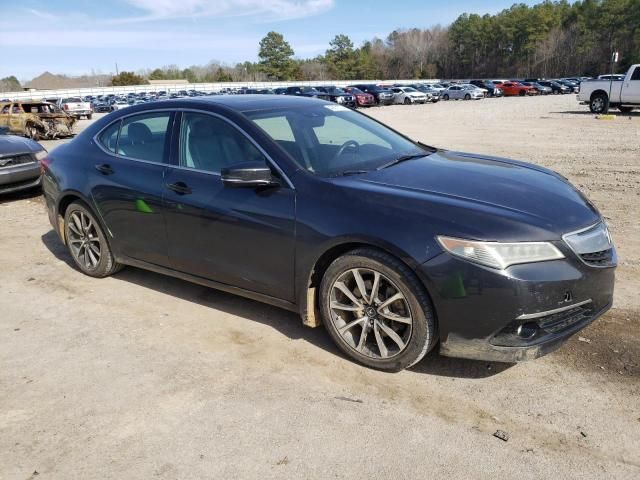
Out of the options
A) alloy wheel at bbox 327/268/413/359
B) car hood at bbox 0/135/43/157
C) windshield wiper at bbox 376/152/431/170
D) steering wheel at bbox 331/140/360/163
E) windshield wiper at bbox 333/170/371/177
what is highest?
steering wheel at bbox 331/140/360/163

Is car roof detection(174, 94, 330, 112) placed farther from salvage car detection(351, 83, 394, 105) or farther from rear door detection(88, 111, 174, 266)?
salvage car detection(351, 83, 394, 105)

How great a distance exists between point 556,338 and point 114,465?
2.43m

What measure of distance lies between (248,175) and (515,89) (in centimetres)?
5402

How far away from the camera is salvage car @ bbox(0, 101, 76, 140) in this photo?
2009 centimetres

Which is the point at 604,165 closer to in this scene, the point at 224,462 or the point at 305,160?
the point at 305,160

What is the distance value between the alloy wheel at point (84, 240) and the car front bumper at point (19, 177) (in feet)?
13.7

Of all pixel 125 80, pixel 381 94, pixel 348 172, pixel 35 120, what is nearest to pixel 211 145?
pixel 348 172

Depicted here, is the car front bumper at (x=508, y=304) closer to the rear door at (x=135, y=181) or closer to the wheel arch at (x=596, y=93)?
the rear door at (x=135, y=181)

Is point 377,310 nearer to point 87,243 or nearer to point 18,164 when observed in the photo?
point 87,243

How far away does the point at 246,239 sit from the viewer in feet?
12.2

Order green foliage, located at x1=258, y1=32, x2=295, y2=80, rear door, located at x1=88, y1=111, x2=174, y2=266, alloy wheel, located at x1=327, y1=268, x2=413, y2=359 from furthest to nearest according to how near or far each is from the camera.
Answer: green foliage, located at x1=258, y1=32, x2=295, y2=80 → rear door, located at x1=88, y1=111, x2=174, y2=266 → alloy wheel, located at x1=327, y1=268, x2=413, y2=359

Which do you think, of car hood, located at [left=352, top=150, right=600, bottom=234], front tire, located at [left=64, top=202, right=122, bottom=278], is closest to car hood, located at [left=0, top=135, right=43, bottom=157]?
front tire, located at [left=64, top=202, right=122, bottom=278]

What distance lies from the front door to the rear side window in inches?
37.0

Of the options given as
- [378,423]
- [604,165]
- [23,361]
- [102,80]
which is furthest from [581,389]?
[102,80]
